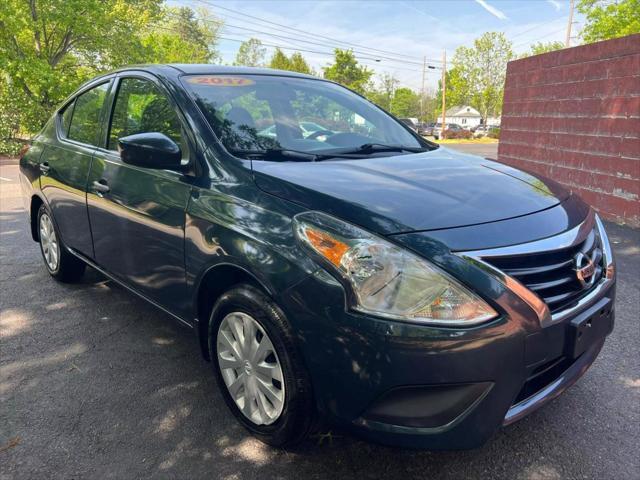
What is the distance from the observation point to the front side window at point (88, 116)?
3396mm

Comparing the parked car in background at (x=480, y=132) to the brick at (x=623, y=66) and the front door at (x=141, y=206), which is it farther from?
the front door at (x=141, y=206)

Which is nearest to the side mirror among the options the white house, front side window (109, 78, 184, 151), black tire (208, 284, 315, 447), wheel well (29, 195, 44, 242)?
front side window (109, 78, 184, 151)

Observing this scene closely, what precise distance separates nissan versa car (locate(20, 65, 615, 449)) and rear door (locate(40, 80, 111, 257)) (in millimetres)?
394

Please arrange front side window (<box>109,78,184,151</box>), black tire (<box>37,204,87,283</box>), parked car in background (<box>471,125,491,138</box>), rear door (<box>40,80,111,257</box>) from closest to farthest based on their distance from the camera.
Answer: front side window (<box>109,78,184,151</box>) → rear door (<box>40,80,111,257</box>) → black tire (<box>37,204,87,283</box>) → parked car in background (<box>471,125,491,138</box>)

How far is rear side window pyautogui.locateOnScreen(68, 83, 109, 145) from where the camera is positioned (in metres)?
3.40

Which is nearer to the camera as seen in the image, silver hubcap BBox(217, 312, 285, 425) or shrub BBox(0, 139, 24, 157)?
silver hubcap BBox(217, 312, 285, 425)

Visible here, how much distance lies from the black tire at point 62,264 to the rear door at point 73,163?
0.13 m

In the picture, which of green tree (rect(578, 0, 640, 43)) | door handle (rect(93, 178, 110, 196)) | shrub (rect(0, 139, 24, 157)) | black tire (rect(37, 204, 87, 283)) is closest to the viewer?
door handle (rect(93, 178, 110, 196))

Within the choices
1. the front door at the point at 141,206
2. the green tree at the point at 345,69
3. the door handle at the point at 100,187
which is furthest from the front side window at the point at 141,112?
the green tree at the point at 345,69

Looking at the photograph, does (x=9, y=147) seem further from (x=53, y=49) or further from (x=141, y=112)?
(x=141, y=112)

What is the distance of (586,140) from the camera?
662 centimetres

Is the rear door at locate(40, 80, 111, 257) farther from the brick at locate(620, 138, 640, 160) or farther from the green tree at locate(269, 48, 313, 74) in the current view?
the green tree at locate(269, 48, 313, 74)

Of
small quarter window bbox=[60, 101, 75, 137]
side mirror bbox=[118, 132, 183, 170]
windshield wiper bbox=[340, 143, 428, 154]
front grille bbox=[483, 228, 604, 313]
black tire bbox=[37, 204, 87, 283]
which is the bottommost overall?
black tire bbox=[37, 204, 87, 283]

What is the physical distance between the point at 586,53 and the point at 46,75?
1533cm
